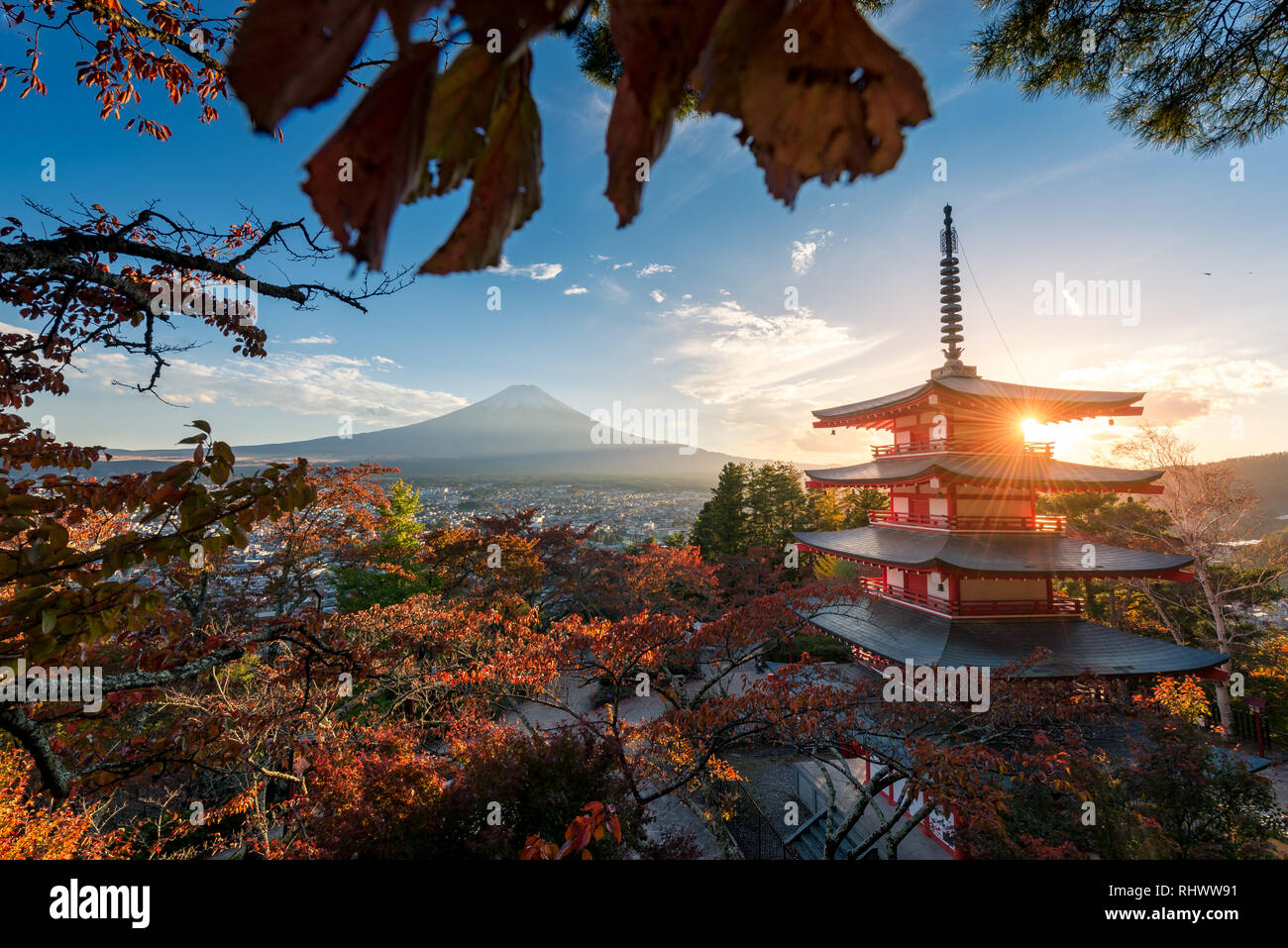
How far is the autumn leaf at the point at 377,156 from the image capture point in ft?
1.09

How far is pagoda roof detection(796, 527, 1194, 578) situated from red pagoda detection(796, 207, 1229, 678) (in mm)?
28

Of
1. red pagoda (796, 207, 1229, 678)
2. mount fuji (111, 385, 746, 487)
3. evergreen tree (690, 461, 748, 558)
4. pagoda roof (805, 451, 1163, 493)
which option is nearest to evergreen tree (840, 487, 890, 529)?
evergreen tree (690, 461, 748, 558)

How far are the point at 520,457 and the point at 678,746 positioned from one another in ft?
198

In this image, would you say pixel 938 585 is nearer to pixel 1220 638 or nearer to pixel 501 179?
pixel 1220 638

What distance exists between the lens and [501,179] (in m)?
0.46

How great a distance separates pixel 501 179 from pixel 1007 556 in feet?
33.5

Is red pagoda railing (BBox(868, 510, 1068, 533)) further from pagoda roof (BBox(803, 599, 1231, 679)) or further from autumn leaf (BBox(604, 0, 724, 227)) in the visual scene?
autumn leaf (BBox(604, 0, 724, 227))

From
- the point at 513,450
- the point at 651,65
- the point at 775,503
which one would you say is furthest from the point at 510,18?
the point at 513,450

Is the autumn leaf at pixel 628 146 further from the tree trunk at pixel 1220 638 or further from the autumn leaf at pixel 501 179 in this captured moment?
the tree trunk at pixel 1220 638

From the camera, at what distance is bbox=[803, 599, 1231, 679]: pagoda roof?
6895 millimetres

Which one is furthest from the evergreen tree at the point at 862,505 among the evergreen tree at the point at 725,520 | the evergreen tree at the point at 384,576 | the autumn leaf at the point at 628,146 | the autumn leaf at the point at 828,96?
the autumn leaf at the point at 628,146
